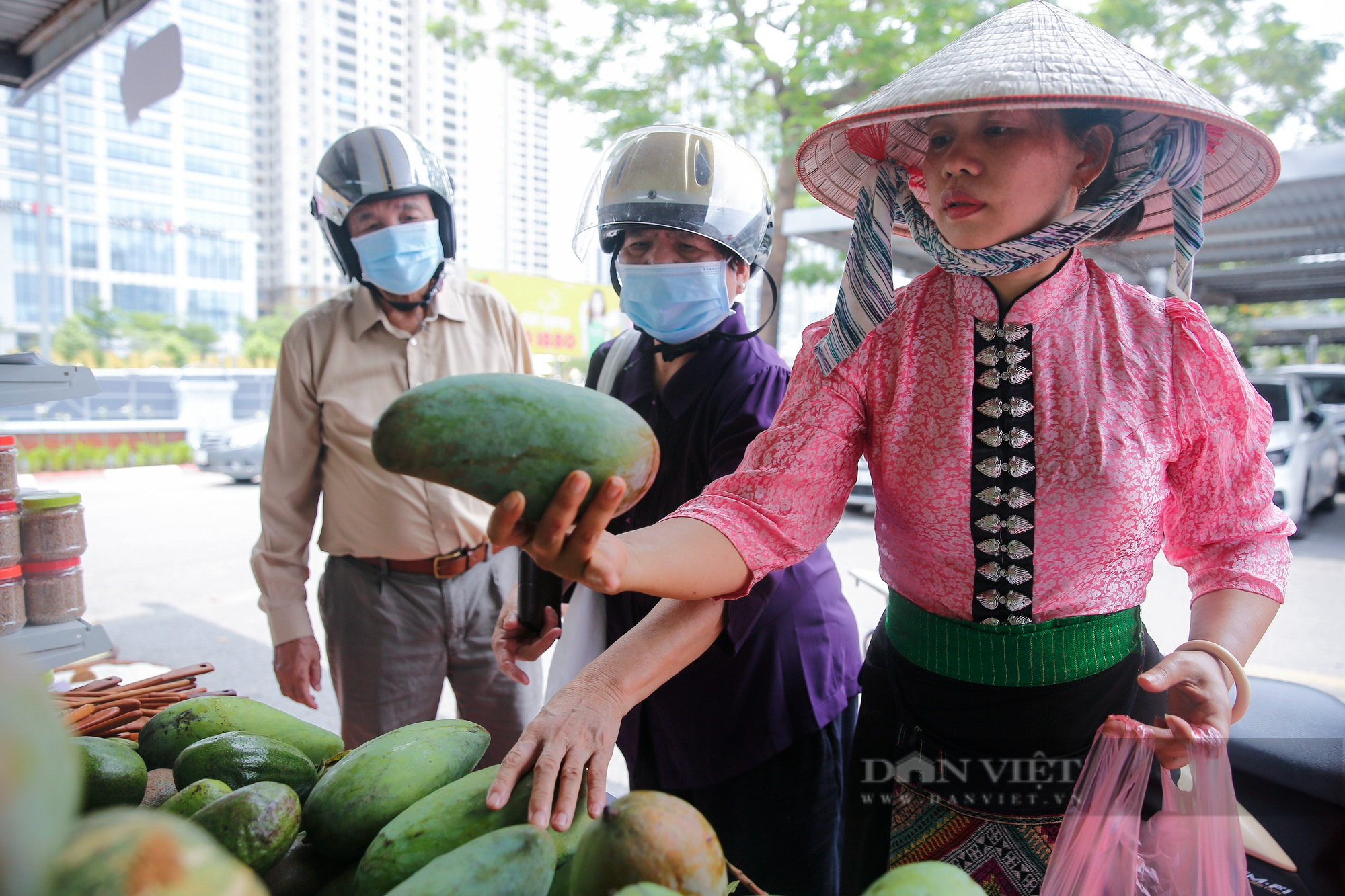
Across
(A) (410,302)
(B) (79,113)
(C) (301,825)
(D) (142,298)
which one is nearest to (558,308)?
(A) (410,302)

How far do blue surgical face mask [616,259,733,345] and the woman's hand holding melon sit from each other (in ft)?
2.93

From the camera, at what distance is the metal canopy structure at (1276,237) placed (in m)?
5.72

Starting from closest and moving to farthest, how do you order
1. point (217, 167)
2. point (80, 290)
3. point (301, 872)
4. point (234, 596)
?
point (301, 872)
point (234, 596)
point (80, 290)
point (217, 167)

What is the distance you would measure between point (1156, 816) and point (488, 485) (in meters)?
1.06

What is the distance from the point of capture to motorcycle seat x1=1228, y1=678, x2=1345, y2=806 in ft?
5.45

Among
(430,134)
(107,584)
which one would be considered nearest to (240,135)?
(430,134)

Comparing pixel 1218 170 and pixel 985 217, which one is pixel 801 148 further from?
pixel 1218 170

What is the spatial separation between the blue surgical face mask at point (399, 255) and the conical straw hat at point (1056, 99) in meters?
1.33

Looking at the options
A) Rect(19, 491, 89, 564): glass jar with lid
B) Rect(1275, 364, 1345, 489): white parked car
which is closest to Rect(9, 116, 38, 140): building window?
Rect(19, 491, 89, 564): glass jar with lid

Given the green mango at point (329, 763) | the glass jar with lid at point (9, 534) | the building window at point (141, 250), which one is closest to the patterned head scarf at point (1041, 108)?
the green mango at point (329, 763)

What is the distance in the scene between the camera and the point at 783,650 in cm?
168

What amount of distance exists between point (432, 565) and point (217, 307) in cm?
4397

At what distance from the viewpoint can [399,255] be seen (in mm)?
2434

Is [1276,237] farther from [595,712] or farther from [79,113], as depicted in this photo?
[79,113]
